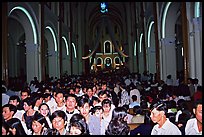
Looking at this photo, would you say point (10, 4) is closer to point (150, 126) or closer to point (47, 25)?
point (47, 25)

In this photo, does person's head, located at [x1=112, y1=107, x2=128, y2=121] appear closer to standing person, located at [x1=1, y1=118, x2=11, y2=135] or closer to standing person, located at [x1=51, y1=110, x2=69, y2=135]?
→ standing person, located at [x1=51, y1=110, x2=69, y2=135]

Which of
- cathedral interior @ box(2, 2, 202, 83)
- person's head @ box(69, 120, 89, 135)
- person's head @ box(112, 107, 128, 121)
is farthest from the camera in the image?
cathedral interior @ box(2, 2, 202, 83)

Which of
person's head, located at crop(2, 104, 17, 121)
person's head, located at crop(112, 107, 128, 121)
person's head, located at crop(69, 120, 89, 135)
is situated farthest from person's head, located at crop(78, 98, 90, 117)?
person's head, located at crop(69, 120, 89, 135)

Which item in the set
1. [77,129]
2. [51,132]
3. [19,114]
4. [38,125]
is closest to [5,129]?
[38,125]

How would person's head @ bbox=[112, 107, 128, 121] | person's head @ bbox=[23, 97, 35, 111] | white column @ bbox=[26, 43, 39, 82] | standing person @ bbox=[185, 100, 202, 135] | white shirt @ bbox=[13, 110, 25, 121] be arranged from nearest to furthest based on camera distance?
standing person @ bbox=[185, 100, 202, 135], person's head @ bbox=[112, 107, 128, 121], white shirt @ bbox=[13, 110, 25, 121], person's head @ bbox=[23, 97, 35, 111], white column @ bbox=[26, 43, 39, 82]

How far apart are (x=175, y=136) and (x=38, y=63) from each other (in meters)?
12.8

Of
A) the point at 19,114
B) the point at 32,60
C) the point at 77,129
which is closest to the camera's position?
the point at 77,129

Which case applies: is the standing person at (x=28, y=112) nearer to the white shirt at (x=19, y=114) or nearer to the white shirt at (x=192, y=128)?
the white shirt at (x=19, y=114)

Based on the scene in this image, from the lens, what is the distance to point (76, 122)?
415 cm

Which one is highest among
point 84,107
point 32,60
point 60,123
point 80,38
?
point 80,38

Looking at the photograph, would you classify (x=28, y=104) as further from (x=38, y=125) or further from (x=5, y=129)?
(x=5, y=129)

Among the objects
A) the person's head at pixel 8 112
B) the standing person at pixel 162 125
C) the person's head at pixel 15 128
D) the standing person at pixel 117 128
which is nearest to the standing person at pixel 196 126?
the standing person at pixel 162 125

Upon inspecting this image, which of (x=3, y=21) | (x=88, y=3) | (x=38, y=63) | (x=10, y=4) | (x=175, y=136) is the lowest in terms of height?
(x=175, y=136)

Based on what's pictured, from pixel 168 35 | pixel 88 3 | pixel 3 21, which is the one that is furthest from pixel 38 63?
pixel 88 3
